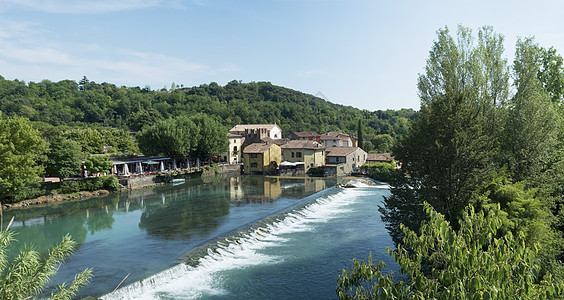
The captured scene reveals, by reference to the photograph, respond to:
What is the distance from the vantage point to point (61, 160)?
117 ft

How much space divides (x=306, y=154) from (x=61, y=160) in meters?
33.9

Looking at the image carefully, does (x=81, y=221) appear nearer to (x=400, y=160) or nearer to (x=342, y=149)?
(x=400, y=160)

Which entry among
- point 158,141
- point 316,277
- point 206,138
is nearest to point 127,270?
point 316,277

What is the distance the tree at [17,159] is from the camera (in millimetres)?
30016

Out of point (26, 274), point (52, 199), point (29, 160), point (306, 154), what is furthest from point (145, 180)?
point (26, 274)

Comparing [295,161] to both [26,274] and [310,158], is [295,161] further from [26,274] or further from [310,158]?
[26,274]

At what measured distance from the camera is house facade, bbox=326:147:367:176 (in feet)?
171

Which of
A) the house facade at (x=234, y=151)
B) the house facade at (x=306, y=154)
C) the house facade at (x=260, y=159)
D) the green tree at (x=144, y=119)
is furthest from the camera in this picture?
the green tree at (x=144, y=119)

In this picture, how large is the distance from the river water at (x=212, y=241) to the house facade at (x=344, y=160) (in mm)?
15042

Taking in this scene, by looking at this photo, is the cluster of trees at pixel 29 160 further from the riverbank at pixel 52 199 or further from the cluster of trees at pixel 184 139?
the cluster of trees at pixel 184 139

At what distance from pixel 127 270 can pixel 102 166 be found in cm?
2719

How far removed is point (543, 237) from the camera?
11.6m

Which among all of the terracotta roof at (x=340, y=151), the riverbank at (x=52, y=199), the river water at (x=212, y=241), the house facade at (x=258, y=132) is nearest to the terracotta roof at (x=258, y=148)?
the terracotta roof at (x=340, y=151)

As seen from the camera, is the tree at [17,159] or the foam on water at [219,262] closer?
the foam on water at [219,262]
